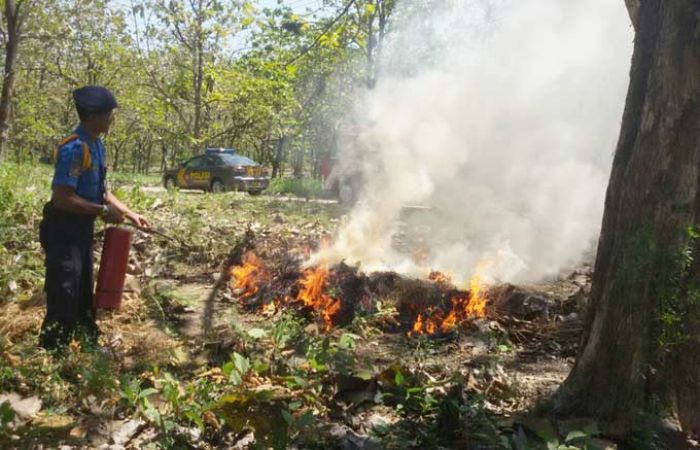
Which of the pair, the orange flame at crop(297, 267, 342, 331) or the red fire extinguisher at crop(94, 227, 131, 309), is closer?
the red fire extinguisher at crop(94, 227, 131, 309)

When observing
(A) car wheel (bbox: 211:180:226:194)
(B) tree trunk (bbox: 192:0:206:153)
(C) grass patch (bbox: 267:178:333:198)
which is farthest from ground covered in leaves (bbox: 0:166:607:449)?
(A) car wheel (bbox: 211:180:226:194)

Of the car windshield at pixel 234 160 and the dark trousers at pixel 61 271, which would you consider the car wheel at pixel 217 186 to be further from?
the dark trousers at pixel 61 271

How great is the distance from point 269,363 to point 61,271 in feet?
5.36

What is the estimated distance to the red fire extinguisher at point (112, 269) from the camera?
4.36 m

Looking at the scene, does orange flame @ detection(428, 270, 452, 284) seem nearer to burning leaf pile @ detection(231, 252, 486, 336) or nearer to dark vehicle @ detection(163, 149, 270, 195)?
burning leaf pile @ detection(231, 252, 486, 336)

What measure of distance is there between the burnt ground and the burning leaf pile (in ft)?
0.08

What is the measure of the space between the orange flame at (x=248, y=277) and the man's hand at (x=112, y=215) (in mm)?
2146

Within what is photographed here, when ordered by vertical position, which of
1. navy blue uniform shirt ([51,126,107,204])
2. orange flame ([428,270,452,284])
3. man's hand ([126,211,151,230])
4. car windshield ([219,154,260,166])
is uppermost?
car windshield ([219,154,260,166])

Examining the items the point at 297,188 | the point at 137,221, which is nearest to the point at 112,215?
the point at 137,221

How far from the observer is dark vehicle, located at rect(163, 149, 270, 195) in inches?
723

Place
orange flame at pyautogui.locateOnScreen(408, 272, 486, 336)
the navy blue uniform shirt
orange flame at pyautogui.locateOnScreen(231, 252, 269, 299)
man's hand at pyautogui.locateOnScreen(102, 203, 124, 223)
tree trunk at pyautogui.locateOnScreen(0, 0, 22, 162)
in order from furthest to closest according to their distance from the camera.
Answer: tree trunk at pyautogui.locateOnScreen(0, 0, 22, 162), orange flame at pyautogui.locateOnScreen(231, 252, 269, 299), orange flame at pyautogui.locateOnScreen(408, 272, 486, 336), man's hand at pyautogui.locateOnScreen(102, 203, 124, 223), the navy blue uniform shirt

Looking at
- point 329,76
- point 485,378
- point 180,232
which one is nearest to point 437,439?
point 485,378

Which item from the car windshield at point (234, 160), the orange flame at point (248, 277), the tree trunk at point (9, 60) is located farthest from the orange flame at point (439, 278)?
the car windshield at point (234, 160)

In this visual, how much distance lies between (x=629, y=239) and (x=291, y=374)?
2399 mm
